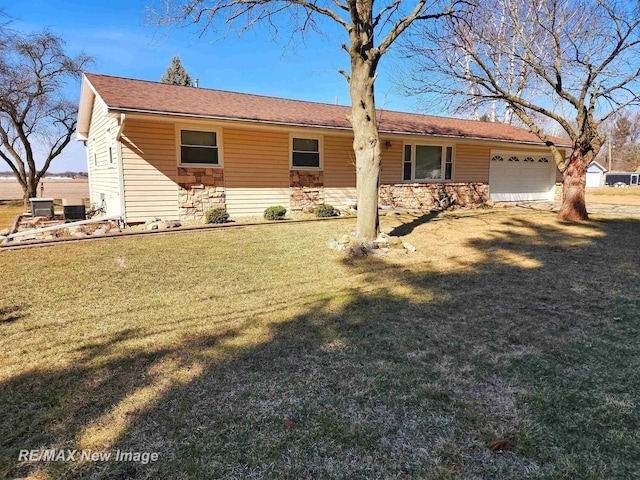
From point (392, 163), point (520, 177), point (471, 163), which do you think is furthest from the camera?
point (520, 177)

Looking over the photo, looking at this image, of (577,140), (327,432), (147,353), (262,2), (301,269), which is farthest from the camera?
(577,140)

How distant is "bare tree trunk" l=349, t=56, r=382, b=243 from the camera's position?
6.57m

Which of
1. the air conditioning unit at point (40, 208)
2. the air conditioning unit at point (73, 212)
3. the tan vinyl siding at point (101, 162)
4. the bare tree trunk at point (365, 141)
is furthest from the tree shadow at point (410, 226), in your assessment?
the air conditioning unit at point (40, 208)

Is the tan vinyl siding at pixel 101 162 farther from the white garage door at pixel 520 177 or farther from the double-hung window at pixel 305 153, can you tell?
the white garage door at pixel 520 177

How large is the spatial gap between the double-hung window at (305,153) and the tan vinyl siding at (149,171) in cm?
349

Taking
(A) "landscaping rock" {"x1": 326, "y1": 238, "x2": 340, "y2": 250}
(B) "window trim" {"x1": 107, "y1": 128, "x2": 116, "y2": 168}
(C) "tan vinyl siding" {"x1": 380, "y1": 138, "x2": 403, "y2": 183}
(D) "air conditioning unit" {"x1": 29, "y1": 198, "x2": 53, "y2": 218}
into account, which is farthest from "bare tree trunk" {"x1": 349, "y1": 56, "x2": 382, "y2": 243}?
(D) "air conditioning unit" {"x1": 29, "y1": 198, "x2": 53, "y2": 218}

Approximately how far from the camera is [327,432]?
214 centimetres

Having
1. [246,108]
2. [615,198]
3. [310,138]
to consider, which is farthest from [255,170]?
[615,198]

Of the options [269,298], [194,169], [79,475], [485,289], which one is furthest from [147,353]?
[194,169]

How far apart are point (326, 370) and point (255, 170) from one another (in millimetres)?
9255

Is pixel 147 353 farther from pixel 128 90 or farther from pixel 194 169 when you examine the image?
pixel 128 90

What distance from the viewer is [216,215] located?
1008 centimetres

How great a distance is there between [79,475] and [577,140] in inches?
458

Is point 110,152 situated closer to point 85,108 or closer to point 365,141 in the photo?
point 85,108
